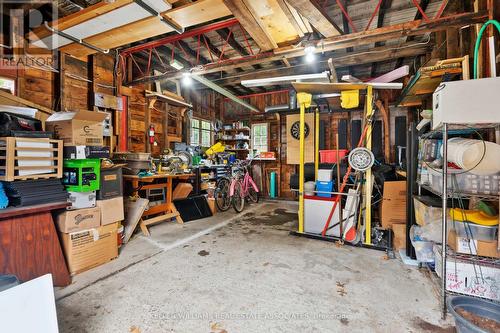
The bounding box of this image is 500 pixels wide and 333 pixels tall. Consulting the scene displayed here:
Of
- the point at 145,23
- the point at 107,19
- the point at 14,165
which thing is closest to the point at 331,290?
the point at 14,165

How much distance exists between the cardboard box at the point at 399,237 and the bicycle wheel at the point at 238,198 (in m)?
3.02

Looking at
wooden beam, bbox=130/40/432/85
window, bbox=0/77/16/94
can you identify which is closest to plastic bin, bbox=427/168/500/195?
wooden beam, bbox=130/40/432/85

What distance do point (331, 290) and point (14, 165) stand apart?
10.2ft

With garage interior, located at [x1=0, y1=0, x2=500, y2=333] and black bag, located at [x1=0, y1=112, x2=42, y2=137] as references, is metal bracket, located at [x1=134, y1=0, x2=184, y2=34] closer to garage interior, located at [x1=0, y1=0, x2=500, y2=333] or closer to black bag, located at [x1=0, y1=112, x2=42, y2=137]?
garage interior, located at [x1=0, y1=0, x2=500, y2=333]

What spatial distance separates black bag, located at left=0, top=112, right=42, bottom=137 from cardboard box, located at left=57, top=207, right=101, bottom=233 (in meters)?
0.90

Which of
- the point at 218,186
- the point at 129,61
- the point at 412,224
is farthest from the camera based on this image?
the point at 218,186

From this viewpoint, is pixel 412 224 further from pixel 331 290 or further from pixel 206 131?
pixel 206 131

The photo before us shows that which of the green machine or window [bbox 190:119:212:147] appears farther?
window [bbox 190:119:212:147]

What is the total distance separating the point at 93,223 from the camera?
2496 mm

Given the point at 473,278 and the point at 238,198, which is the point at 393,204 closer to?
the point at 473,278

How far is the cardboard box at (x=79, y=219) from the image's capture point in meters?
2.29

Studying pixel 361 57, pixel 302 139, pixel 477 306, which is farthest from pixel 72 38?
pixel 477 306

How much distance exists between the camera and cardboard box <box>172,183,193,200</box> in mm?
4422

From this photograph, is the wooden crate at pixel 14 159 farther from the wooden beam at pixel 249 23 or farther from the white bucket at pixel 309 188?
the white bucket at pixel 309 188
